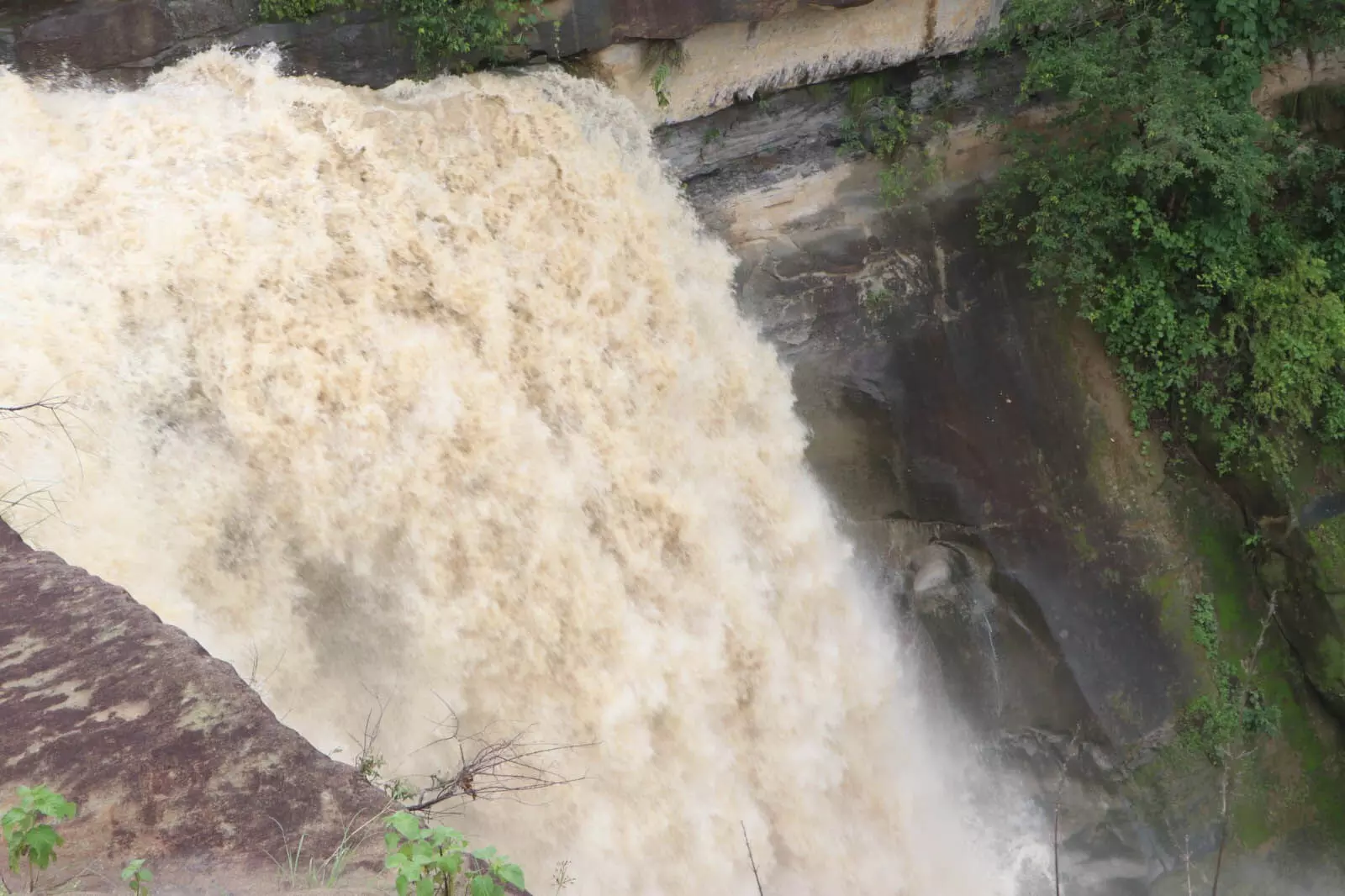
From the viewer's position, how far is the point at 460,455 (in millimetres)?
6039

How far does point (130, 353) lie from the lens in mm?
5441

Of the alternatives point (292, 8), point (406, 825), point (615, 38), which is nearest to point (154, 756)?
point (406, 825)

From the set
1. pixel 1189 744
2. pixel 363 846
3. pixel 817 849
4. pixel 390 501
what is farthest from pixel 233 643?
pixel 1189 744

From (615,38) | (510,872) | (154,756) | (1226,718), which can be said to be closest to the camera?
(510,872)

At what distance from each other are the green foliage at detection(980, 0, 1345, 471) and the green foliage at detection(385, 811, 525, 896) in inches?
271

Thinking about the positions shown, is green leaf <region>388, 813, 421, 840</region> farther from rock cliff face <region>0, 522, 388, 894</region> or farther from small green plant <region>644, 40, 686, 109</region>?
small green plant <region>644, 40, 686, 109</region>

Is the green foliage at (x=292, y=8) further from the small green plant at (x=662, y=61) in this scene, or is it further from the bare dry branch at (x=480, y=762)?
the bare dry branch at (x=480, y=762)

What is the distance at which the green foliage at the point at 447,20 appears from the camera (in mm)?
6785

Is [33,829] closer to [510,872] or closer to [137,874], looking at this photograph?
[137,874]

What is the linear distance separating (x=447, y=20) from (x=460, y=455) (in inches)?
122

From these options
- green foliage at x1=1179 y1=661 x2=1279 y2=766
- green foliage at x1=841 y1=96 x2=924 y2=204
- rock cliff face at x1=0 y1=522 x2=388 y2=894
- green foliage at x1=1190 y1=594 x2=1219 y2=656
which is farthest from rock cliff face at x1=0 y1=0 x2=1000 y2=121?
green foliage at x1=1179 y1=661 x2=1279 y2=766

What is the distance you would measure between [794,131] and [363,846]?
6.82 meters

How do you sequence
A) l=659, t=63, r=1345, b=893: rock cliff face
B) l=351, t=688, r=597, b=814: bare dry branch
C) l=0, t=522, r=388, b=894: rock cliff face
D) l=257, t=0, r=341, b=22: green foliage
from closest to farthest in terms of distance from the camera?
l=0, t=522, r=388, b=894: rock cliff face, l=351, t=688, r=597, b=814: bare dry branch, l=257, t=0, r=341, b=22: green foliage, l=659, t=63, r=1345, b=893: rock cliff face

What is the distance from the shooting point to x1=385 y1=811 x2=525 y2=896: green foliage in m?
2.46
